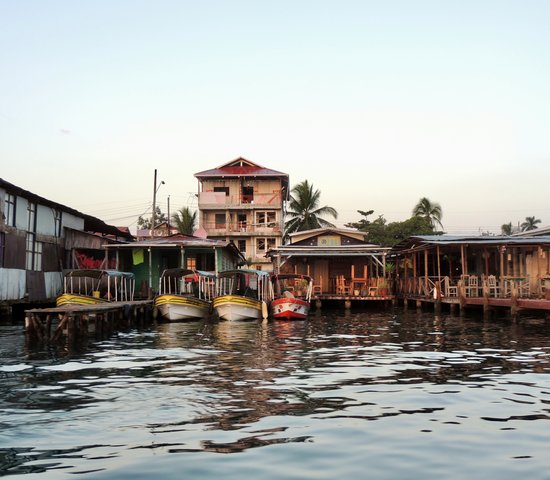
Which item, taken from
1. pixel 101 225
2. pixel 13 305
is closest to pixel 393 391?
pixel 13 305

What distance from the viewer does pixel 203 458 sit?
6.61 m

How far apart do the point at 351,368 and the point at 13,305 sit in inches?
848

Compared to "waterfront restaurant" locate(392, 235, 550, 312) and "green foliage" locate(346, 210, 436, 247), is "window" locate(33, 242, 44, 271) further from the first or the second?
"green foliage" locate(346, 210, 436, 247)

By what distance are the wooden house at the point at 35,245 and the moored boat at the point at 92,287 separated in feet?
4.13

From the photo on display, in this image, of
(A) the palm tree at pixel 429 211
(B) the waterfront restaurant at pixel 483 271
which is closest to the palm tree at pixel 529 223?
(A) the palm tree at pixel 429 211

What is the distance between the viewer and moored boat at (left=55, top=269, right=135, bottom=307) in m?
25.6

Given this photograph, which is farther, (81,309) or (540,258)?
(540,258)

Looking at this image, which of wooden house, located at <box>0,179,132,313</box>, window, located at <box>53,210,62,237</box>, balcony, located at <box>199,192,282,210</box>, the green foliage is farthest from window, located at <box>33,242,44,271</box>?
the green foliage

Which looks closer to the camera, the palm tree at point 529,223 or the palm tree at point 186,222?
the palm tree at point 186,222

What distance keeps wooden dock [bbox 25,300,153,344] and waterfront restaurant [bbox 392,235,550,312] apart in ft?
51.7

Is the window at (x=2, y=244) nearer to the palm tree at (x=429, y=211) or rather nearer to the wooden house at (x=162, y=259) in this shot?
the wooden house at (x=162, y=259)

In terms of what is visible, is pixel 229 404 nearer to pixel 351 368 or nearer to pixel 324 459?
pixel 324 459

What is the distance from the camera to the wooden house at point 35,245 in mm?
27938

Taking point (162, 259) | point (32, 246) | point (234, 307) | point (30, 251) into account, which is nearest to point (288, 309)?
point (234, 307)
